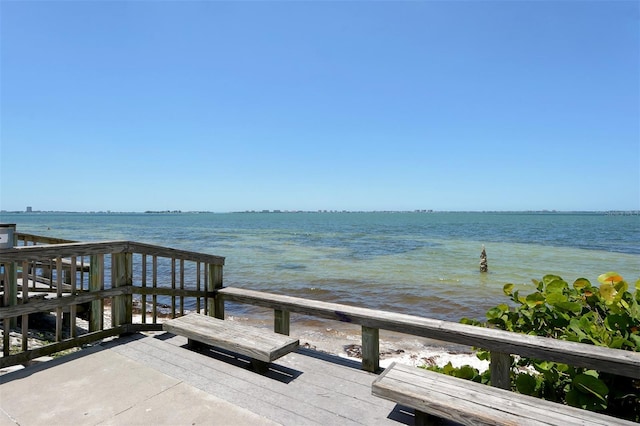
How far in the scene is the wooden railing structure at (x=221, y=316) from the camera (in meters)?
2.76

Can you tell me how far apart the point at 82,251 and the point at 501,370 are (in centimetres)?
450

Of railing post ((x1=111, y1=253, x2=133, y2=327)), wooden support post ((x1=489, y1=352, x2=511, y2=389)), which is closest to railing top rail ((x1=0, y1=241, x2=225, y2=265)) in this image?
railing post ((x1=111, y1=253, x2=133, y2=327))

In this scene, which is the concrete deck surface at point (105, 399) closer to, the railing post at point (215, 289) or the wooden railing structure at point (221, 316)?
the wooden railing structure at point (221, 316)

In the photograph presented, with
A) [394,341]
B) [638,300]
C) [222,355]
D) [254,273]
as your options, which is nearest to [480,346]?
[638,300]

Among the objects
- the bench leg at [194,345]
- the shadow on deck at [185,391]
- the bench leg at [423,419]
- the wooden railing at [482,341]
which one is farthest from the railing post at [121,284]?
the bench leg at [423,419]

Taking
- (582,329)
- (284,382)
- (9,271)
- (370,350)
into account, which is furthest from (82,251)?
(582,329)

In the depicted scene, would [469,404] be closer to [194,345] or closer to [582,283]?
[582,283]

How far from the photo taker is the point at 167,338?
4652 mm

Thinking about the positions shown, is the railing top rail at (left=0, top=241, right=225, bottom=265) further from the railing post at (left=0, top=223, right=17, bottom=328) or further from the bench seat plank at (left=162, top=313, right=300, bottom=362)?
the bench seat plank at (left=162, top=313, right=300, bottom=362)

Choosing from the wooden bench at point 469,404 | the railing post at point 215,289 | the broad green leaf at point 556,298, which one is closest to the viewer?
the wooden bench at point 469,404

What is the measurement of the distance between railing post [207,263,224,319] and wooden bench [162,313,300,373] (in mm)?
765

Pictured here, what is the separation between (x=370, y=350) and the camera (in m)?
3.80

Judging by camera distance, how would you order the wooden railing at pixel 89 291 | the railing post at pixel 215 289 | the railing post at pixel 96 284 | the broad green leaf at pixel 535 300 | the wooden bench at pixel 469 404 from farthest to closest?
the railing post at pixel 215 289 < the railing post at pixel 96 284 < the wooden railing at pixel 89 291 < the broad green leaf at pixel 535 300 < the wooden bench at pixel 469 404

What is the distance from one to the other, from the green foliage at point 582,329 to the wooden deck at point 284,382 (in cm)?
119
